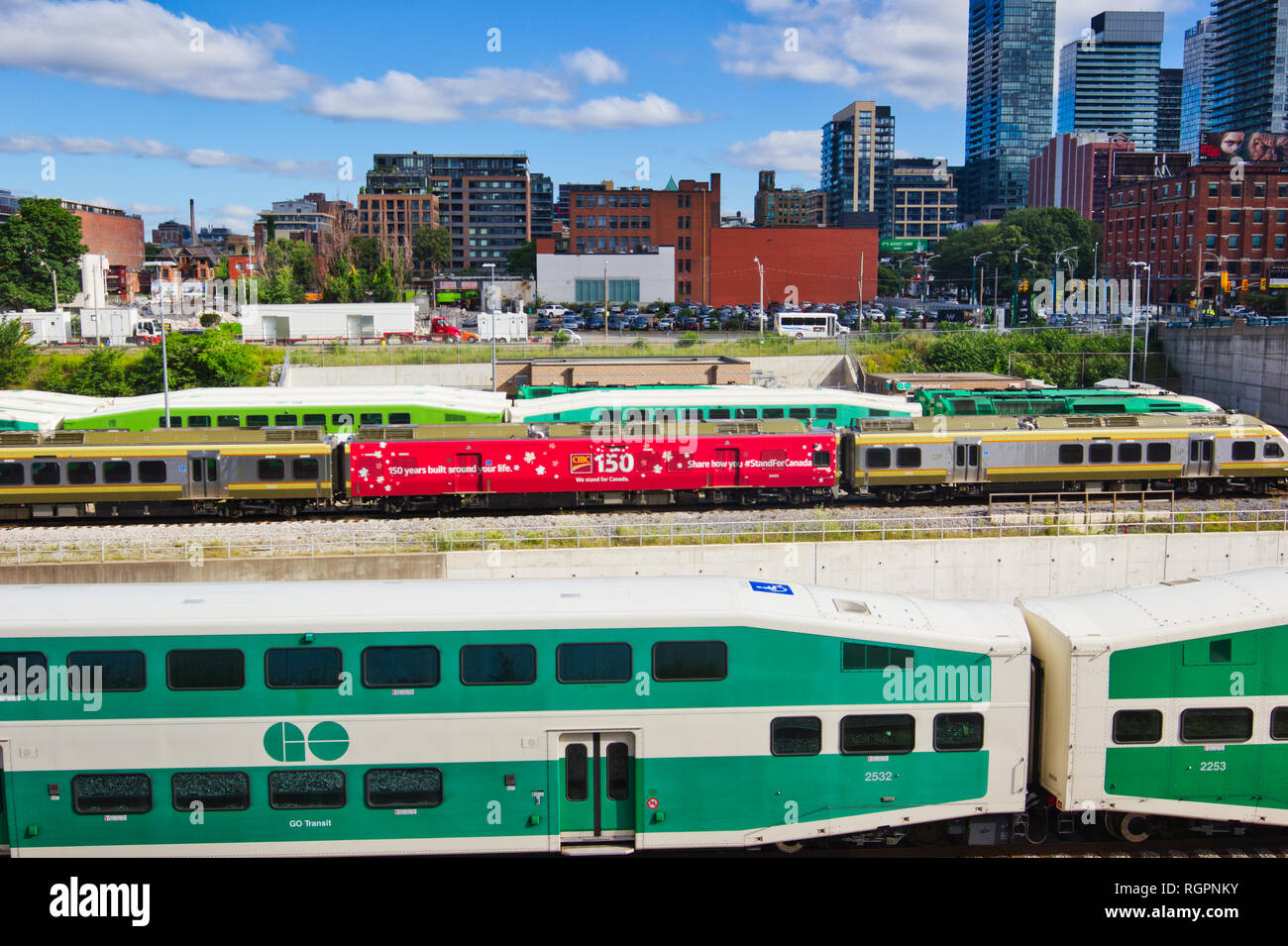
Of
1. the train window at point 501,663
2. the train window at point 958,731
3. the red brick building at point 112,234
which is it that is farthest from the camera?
the red brick building at point 112,234

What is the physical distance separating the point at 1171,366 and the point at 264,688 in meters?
67.8

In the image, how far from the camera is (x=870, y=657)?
1197 cm

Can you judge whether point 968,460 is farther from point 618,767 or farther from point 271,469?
point 618,767

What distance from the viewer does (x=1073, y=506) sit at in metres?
32.6

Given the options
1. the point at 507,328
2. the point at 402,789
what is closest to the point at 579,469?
the point at 402,789

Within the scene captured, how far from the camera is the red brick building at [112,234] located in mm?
139250

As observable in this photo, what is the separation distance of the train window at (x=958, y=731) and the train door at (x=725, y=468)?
64.9 ft

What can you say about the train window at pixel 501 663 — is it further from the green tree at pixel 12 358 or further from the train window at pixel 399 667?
the green tree at pixel 12 358

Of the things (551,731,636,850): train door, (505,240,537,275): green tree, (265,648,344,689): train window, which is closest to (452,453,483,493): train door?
(265,648,344,689): train window

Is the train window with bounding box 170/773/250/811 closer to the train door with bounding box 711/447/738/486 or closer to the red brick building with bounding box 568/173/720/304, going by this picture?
the train door with bounding box 711/447/738/486

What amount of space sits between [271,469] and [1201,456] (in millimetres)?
29048

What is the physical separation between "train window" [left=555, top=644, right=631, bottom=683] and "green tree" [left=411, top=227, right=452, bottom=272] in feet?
485

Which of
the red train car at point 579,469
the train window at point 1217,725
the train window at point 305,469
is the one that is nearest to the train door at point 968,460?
the red train car at point 579,469

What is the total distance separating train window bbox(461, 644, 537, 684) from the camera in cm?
1179
